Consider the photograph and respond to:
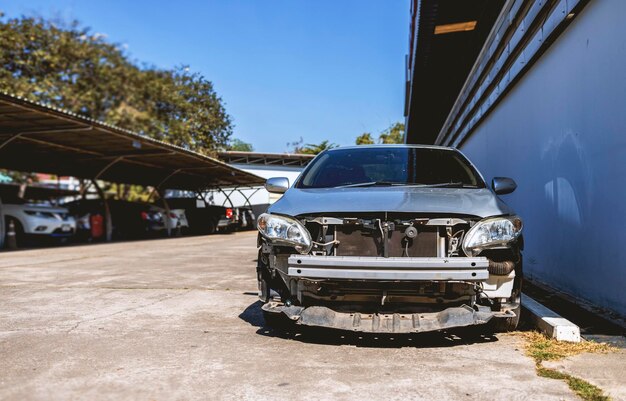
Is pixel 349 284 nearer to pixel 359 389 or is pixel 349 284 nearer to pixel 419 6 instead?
pixel 359 389

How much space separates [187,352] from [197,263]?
22.2 feet

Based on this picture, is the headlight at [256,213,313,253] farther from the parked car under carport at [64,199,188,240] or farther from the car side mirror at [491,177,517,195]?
the parked car under carport at [64,199,188,240]

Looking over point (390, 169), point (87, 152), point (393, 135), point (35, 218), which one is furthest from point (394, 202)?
point (393, 135)

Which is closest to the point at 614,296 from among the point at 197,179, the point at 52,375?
the point at 52,375

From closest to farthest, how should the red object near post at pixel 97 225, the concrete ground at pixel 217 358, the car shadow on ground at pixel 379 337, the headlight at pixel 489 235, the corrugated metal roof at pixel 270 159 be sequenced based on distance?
the concrete ground at pixel 217 358 < the headlight at pixel 489 235 < the car shadow on ground at pixel 379 337 < the red object near post at pixel 97 225 < the corrugated metal roof at pixel 270 159

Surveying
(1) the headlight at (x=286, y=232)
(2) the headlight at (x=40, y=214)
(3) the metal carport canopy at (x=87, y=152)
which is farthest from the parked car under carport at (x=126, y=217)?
(1) the headlight at (x=286, y=232)

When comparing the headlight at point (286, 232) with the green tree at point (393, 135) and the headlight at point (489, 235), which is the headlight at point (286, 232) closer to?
the headlight at point (489, 235)

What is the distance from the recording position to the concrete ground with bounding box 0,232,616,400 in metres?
3.09

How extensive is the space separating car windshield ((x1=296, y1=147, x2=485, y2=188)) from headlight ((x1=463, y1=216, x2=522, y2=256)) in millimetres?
858

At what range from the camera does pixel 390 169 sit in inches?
213

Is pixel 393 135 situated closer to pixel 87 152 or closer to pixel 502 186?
pixel 87 152

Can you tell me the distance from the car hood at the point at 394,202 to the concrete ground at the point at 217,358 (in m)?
0.96

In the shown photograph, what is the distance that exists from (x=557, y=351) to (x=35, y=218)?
52.2 feet

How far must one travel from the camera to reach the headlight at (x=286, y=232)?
4.19m
